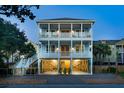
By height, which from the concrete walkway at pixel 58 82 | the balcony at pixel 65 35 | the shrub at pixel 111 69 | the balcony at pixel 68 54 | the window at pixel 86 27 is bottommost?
the concrete walkway at pixel 58 82

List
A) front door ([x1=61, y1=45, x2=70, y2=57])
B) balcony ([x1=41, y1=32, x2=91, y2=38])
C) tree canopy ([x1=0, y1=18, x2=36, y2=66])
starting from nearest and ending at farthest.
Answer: tree canopy ([x1=0, y1=18, x2=36, y2=66]) < front door ([x1=61, y1=45, x2=70, y2=57]) < balcony ([x1=41, y1=32, x2=91, y2=38])

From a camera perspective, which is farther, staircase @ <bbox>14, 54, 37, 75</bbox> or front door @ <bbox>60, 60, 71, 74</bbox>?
front door @ <bbox>60, 60, 71, 74</bbox>

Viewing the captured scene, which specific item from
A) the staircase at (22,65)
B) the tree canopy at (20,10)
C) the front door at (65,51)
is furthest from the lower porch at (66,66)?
the tree canopy at (20,10)

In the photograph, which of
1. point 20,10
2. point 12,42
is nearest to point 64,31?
point 12,42

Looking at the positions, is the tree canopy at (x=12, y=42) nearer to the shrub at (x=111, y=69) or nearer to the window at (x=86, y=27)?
the window at (x=86, y=27)

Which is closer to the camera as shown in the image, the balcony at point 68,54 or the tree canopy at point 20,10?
the tree canopy at point 20,10

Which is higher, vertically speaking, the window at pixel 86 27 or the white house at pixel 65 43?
the window at pixel 86 27

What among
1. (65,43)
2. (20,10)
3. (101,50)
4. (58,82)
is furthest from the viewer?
(65,43)

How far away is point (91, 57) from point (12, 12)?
17638 mm

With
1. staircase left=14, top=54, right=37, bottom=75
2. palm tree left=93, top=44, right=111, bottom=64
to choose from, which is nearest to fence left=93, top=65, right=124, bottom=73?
palm tree left=93, top=44, right=111, bottom=64

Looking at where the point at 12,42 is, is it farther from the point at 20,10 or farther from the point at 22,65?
the point at 20,10

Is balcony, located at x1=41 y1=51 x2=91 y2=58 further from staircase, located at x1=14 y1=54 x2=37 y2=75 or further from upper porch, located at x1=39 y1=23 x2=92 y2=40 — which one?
staircase, located at x1=14 y1=54 x2=37 y2=75

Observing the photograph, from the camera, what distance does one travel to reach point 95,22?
36.2 meters

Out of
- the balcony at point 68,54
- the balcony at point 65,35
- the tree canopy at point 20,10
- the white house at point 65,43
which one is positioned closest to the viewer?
the tree canopy at point 20,10
